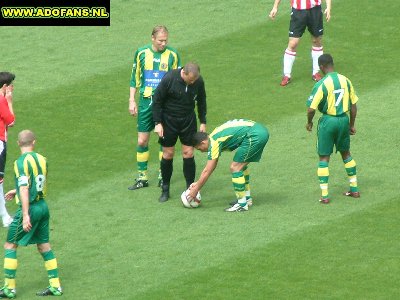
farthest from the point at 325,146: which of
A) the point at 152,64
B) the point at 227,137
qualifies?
the point at 152,64

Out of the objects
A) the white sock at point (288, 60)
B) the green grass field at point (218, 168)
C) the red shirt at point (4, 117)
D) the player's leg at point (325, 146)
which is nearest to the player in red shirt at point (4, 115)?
the red shirt at point (4, 117)

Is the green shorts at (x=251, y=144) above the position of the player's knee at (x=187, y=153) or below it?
above

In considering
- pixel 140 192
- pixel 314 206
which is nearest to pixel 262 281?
pixel 314 206

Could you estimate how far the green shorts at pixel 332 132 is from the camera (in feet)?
54.9

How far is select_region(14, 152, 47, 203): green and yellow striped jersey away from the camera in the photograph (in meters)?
14.0

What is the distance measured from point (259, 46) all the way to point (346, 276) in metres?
10.0

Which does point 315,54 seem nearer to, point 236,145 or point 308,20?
point 308,20

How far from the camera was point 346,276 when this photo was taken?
47.5 feet

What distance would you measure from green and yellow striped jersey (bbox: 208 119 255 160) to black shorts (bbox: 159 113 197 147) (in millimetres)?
758

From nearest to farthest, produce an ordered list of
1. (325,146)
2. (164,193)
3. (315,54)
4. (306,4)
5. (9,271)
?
(9,271) → (325,146) → (164,193) → (306,4) → (315,54)

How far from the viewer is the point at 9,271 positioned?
559 inches

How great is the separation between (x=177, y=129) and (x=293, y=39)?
5.53 metres

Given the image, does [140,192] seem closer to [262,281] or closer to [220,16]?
[262,281]

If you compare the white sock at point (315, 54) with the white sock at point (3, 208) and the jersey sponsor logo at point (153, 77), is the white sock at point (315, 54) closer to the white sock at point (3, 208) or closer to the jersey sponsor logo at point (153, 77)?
the jersey sponsor logo at point (153, 77)
